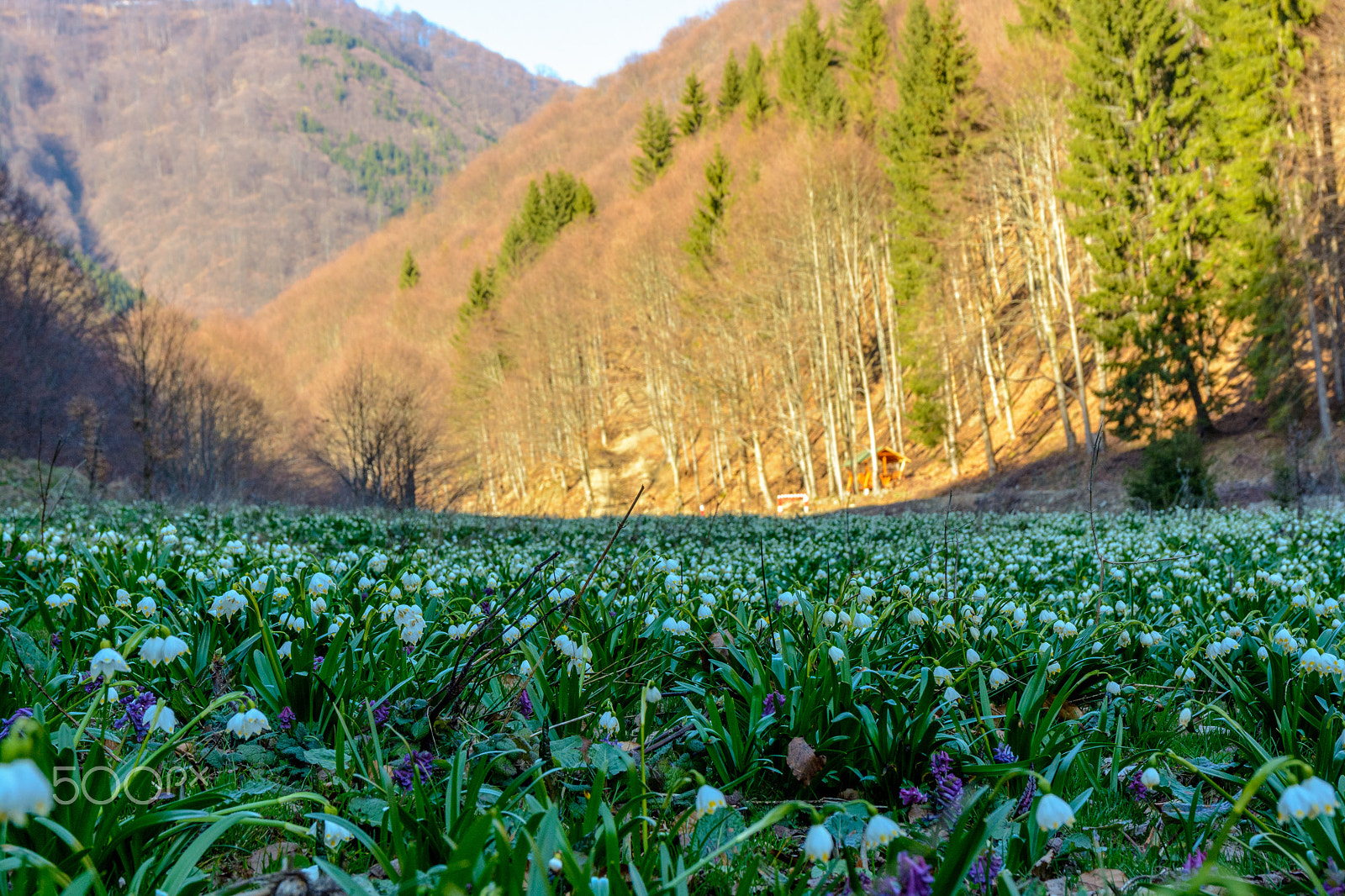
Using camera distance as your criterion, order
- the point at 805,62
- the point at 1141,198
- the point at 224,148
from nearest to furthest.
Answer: the point at 1141,198 → the point at 805,62 → the point at 224,148

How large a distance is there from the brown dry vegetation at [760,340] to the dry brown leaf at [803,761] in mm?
7734

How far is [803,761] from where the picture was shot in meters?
2.50

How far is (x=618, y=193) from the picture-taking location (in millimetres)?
55781

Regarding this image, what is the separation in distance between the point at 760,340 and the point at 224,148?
171412 mm

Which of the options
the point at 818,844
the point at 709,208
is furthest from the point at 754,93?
the point at 818,844

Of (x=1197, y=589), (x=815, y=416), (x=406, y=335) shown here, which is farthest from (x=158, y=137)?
(x=1197, y=589)

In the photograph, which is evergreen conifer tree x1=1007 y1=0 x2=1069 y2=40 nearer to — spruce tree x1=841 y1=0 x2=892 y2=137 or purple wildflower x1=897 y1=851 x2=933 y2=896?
spruce tree x1=841 y1=0 x2=892 y2=137

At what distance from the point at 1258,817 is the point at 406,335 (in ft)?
218

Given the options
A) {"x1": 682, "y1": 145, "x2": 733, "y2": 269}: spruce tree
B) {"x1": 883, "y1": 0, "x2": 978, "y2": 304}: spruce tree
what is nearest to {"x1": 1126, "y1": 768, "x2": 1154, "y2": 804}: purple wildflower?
{"x1": 883, "y1": 0, "x2": 978, "y2": 304}: spruce tree

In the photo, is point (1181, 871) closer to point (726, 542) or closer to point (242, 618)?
point (242, 618)

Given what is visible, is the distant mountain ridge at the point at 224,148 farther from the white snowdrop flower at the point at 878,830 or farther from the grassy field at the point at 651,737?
the white snowdrop flower at the point at 878,830

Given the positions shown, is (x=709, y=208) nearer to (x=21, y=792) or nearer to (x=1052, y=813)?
(x=1052, y=813)

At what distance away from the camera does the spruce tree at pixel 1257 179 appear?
20094mm

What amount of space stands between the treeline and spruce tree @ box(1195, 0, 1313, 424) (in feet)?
0.21
